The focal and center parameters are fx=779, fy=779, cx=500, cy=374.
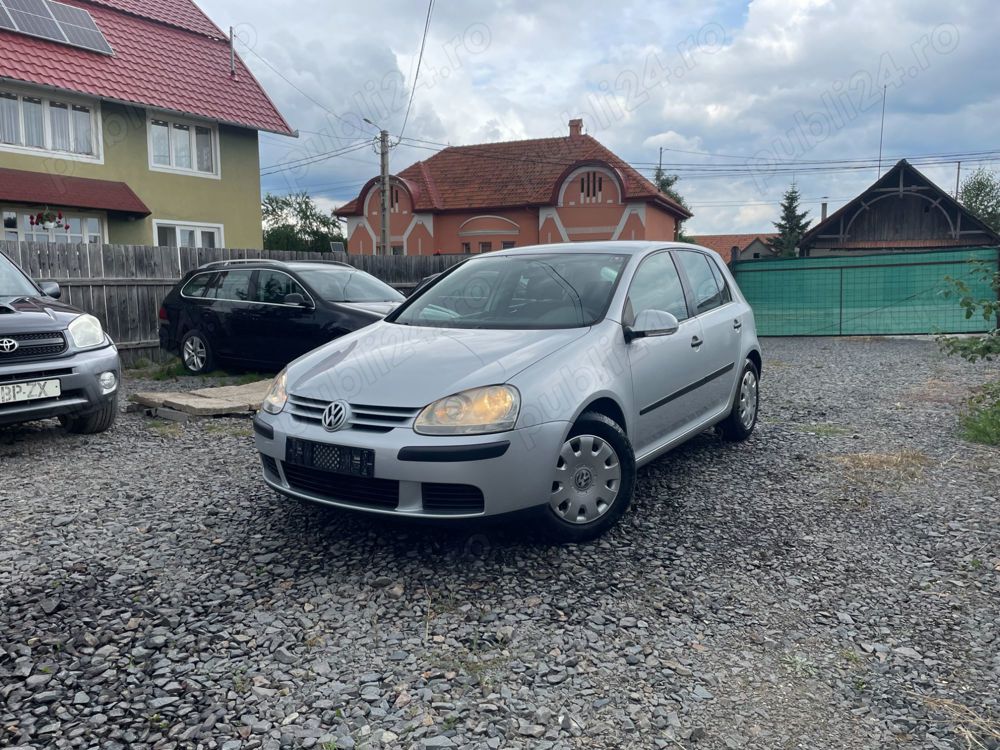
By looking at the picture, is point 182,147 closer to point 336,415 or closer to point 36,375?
point 36,375

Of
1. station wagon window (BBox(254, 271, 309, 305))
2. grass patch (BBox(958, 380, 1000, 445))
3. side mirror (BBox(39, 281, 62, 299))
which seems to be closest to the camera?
grass patch (BBox(958, 380, 1000, 445))

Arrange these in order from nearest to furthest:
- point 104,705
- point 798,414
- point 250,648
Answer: point 104,705 → point 250,648 → point 798,414

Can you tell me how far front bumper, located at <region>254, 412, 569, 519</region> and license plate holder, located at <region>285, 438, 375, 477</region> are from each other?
25mm

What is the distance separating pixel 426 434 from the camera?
356cm

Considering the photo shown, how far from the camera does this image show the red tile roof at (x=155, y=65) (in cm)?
1647

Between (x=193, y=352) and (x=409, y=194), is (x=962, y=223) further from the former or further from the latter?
(x=193, y=352)

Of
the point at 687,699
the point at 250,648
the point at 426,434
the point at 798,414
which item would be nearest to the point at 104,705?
the point at 250,648

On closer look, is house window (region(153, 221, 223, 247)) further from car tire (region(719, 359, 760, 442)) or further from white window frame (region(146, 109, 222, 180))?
car tire (region(719, 359, 760, 442))

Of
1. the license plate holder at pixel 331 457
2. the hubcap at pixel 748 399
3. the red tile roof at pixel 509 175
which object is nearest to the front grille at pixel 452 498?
the license plate holder at pixel 331 457

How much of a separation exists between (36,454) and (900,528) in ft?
20.1

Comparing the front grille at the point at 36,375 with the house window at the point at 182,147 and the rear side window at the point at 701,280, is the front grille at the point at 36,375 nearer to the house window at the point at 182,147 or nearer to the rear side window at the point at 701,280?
the rear side window at the point at 701,280

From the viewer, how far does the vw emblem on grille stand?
3736 mm

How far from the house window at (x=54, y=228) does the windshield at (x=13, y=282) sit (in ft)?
31.6

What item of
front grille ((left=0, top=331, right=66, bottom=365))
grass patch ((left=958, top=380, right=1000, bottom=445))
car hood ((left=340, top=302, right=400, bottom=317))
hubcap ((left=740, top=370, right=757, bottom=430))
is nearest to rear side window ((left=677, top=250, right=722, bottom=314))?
hubcap ((left=740, top=370, right=757, bottom=430))
